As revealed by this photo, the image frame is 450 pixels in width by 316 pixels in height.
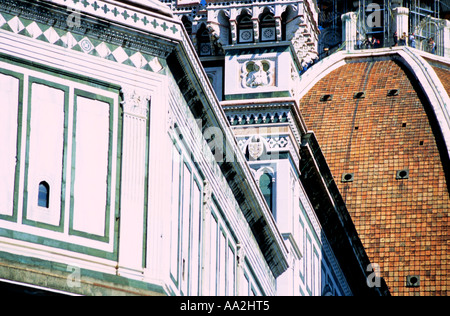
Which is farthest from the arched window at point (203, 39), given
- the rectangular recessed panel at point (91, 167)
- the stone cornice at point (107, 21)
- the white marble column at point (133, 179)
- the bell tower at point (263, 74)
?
the rectangular recessed panel at point (91, 167)

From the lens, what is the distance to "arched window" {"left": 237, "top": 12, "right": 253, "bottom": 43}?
35469mm

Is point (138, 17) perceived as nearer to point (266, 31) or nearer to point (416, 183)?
point (266, 31)

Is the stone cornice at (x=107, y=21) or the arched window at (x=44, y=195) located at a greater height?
the stone cornice at (x=107, y=21)

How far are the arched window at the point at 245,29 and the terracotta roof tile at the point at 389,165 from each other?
48691 millimetres

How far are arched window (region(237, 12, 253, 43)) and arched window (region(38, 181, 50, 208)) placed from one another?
15.7 m

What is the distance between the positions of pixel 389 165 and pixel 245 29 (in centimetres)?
5879

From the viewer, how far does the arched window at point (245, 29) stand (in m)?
35.5

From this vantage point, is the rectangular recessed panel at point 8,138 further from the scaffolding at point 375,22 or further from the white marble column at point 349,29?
the scaffolding at point 375,22

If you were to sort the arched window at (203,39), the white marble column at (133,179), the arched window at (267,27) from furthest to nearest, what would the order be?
the arched window at (203,39) → the arched window at (267,27) → the white marble column at (133,179)

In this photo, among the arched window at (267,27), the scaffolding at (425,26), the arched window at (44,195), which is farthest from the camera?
the scaffolding at (425,26)

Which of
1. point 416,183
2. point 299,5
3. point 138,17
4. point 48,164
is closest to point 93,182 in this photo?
point 48,164

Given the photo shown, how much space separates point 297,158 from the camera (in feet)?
120

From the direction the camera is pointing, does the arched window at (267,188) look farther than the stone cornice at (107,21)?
Yes
